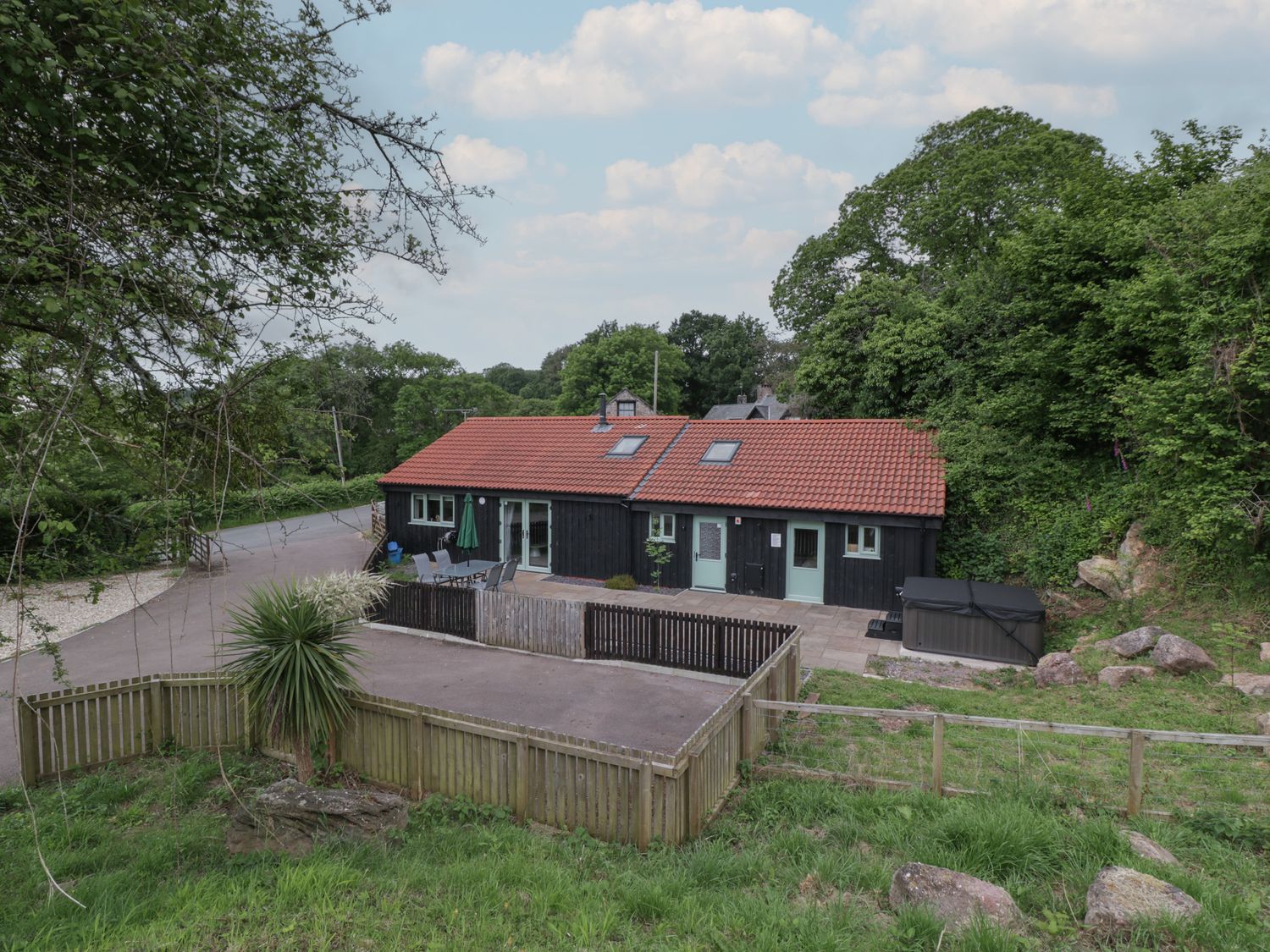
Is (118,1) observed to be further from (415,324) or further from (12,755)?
(12,755)

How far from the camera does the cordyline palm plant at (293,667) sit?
6324mm

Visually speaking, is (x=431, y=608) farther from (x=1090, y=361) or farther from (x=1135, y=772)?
(x=1090, y=361)

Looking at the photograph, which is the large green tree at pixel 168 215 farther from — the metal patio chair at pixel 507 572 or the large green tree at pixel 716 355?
the large green tree at pixel 716 355

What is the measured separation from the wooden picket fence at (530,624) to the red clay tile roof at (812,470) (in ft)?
17.2

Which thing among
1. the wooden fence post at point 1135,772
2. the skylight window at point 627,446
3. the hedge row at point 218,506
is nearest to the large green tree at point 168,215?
the hedge row at point 218,506

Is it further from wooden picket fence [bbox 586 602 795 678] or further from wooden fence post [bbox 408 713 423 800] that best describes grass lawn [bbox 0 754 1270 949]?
wooden picket fence [bbox 586 602 795 678]

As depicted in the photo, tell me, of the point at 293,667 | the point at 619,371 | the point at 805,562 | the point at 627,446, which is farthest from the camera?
the point at 619,371

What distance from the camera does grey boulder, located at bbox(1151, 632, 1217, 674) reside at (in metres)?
8.55

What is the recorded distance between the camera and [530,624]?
11148mm

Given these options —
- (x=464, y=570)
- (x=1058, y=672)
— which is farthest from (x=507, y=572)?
(x=1058, y=672)

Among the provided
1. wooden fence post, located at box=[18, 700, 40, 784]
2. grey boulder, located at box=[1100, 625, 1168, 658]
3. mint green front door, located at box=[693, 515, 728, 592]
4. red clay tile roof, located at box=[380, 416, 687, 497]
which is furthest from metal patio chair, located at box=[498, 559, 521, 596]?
grey boulder, located at box=[1100, 625, 1168, 658]

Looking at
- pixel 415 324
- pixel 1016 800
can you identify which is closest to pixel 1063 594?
pixel 1016 800

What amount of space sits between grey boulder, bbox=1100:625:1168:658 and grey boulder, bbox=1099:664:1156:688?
648 mm

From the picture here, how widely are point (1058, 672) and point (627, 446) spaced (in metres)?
11.6
